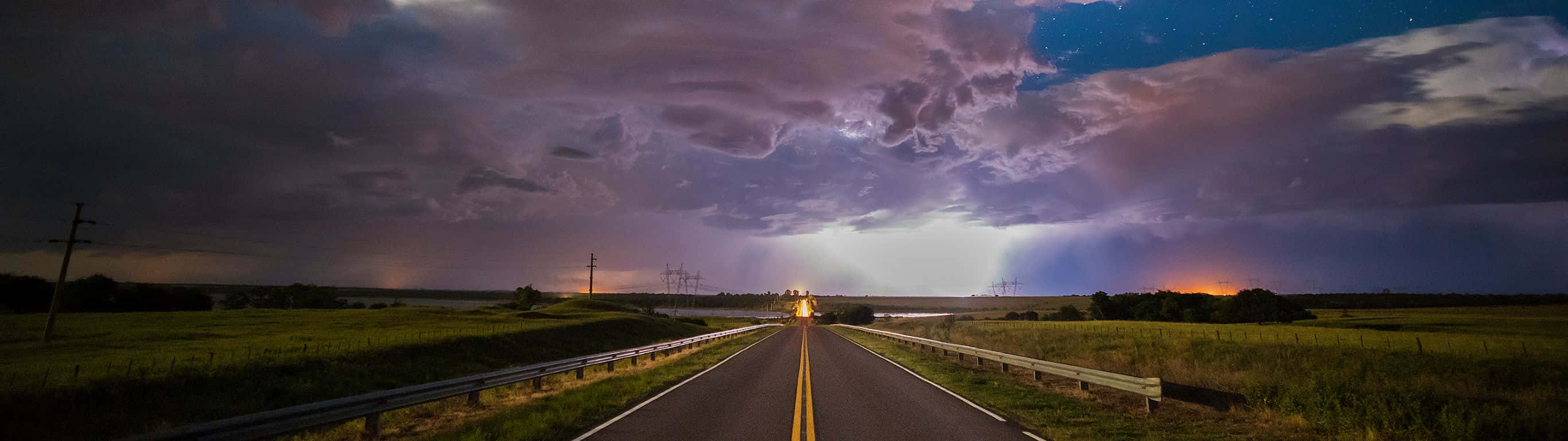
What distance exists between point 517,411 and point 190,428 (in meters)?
5.86

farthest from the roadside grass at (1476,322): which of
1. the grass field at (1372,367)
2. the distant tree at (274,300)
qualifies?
the distant tree at (274,300)

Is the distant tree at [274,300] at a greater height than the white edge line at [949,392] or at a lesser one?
greater

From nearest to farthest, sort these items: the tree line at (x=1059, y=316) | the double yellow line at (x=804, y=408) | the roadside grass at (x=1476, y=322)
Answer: the double yellow line at (x=804, y=408) < the roadside grass at (x=1476, y=322) < the tree line at (x=1059, y=316)

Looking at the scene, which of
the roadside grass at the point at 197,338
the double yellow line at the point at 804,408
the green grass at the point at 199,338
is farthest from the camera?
the green grass at the point at 199,338

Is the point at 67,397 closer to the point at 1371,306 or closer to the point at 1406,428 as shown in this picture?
the point at 1406,428

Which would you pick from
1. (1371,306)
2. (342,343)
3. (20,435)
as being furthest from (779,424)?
(1371,306)

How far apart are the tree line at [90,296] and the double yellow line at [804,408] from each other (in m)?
76.0

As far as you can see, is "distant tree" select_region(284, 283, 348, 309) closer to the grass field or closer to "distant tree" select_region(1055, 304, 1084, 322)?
the grass field

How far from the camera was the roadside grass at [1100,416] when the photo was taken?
10.1 m

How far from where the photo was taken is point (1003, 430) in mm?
10070

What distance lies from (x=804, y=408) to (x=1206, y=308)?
297 feet

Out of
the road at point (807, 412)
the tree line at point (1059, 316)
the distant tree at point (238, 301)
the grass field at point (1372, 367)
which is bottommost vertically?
the road at point (807, 412)

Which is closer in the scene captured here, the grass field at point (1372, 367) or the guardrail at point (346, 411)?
the guardrail at point (346, 411)

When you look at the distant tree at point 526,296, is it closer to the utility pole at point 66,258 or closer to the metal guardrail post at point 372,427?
the utility pole at point 66,258
